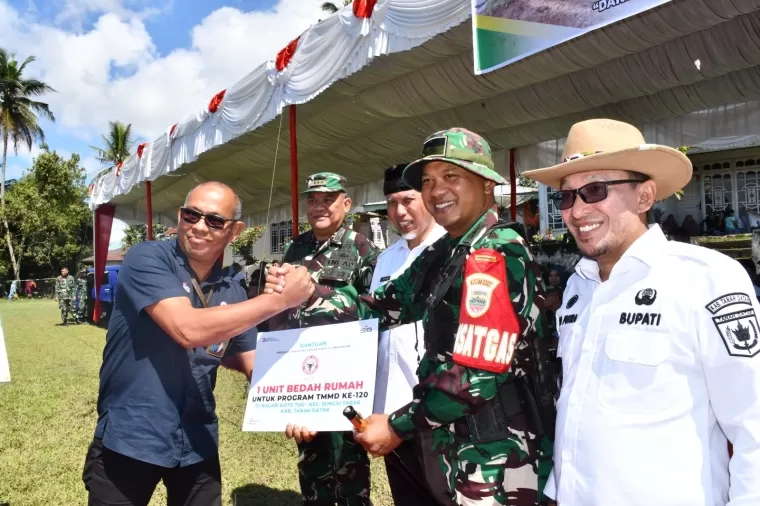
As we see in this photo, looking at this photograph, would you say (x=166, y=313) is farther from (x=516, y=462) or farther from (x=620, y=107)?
(x=620, y=107)

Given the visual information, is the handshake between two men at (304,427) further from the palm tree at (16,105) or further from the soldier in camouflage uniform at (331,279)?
the palm tree at (16,105)

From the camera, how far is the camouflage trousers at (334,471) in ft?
9.11

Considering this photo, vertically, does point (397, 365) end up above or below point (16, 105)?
below

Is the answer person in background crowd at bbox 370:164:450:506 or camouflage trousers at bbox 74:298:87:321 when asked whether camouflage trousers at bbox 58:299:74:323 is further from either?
person in background crowd at bbox 370:164:450:506

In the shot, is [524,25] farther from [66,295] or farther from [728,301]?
[66,295]

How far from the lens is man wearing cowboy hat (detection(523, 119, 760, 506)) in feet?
3.91

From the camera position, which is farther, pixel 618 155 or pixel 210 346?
pixel 210 346

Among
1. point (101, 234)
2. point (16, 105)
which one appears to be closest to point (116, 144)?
point (16, 105)

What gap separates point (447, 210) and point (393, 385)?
2.20 feet

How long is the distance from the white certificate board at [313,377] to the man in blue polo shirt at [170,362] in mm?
176

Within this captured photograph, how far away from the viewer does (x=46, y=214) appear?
35750 mm

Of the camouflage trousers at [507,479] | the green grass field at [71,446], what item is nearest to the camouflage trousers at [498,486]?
the camouflage trousers at [507,479]

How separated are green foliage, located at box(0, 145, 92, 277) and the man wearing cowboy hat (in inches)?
1590

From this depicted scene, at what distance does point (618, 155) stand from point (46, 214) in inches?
1628
